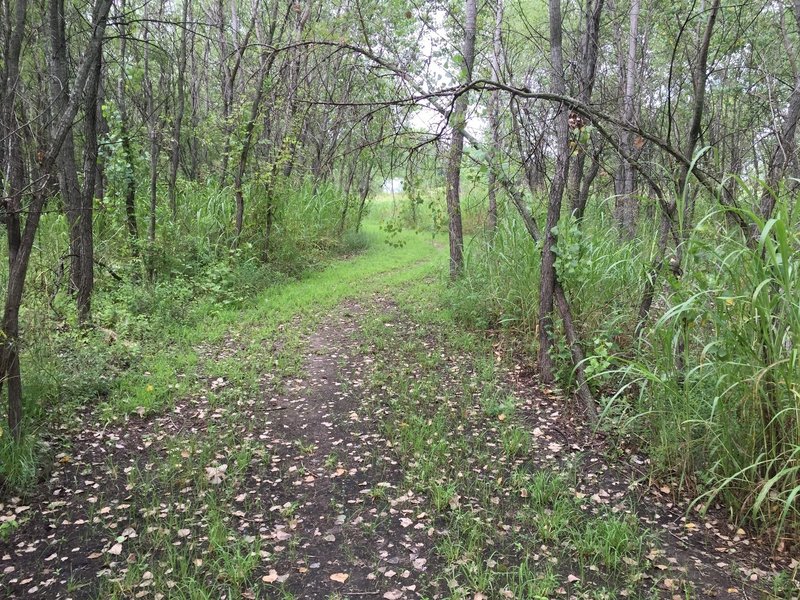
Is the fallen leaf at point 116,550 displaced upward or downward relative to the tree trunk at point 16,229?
downward

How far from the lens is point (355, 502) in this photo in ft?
10.9

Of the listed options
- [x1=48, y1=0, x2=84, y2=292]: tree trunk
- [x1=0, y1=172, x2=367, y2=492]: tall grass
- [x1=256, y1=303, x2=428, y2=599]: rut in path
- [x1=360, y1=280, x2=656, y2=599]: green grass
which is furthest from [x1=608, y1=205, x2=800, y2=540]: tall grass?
[x1=48, y1=0, x2=84, y2=292]: tree trunk

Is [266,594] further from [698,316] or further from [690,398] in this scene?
[698,316]

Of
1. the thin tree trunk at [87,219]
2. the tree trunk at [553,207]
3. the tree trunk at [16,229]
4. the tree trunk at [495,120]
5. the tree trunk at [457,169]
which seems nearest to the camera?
the tree trunk at [16,229]

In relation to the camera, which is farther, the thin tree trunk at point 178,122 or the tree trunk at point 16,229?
the thin tree trunk at point 178,122

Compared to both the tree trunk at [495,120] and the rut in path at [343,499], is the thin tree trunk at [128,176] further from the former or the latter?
the tree trunk at [495,120]

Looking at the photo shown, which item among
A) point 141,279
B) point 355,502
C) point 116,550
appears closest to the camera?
point 116,550

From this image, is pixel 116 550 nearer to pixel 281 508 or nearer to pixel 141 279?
pixel 281 508

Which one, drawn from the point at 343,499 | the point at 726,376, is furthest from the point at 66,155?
the point at 726,376

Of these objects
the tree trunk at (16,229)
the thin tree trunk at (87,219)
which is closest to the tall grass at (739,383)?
the tree trunk at (16,229)

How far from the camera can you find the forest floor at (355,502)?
2658mm

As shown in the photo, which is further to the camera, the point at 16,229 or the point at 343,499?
the point at 343,499

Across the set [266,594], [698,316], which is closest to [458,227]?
[698,316]

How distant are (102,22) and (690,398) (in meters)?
4.88
